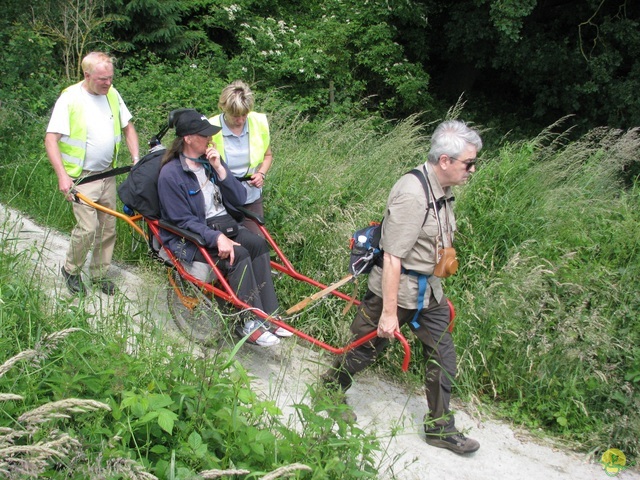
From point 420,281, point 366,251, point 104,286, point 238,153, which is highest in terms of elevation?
point 238,153

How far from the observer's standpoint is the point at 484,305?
5.01 meters

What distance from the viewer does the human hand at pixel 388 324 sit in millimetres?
3854

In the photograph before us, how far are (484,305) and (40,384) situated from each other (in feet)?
10.4

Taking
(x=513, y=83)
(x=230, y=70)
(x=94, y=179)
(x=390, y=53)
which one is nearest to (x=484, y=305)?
(x=94, y=179)

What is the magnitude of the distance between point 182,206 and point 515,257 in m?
2.51

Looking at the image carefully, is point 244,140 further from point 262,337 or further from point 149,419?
point 149,419

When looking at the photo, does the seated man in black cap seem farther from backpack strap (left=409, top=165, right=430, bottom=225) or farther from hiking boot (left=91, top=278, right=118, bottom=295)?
backpack strap (left=409, top=165, right=430, bottom=225)

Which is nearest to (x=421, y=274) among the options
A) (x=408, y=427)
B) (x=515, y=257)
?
(x=408, y=427)

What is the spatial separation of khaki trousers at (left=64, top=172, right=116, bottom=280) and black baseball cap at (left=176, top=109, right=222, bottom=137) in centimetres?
101

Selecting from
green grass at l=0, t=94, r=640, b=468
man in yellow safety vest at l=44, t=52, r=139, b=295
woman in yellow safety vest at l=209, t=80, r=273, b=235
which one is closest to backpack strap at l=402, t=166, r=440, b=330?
green grass at l=0, t=94, r=640, b=468

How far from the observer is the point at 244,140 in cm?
526

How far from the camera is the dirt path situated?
13.0 feet

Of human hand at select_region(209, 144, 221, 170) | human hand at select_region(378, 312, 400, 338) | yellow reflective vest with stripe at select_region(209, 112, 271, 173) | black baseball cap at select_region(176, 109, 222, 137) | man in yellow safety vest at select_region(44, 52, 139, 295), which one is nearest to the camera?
human hand at select_region(378, 312, 400, 338)

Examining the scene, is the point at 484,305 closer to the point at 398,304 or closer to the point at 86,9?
the point at 398,304
